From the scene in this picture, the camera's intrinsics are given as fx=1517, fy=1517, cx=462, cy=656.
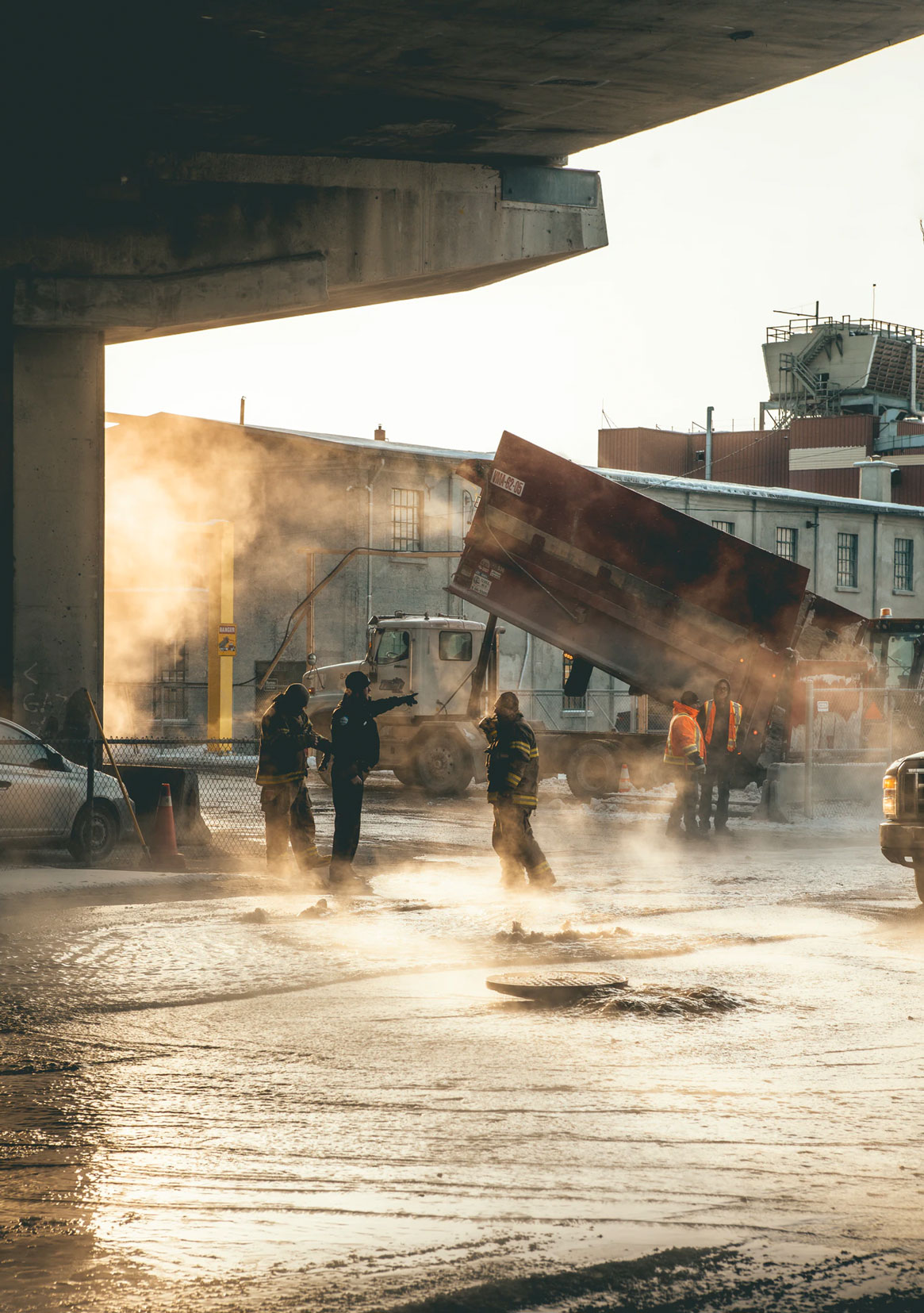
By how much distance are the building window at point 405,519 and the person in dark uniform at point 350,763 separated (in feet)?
77.0

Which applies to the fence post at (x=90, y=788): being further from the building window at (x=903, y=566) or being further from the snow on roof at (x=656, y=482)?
the building window at (x=903, y=566)

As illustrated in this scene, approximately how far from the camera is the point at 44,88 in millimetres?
12312

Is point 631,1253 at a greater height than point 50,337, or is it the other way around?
point 50,337

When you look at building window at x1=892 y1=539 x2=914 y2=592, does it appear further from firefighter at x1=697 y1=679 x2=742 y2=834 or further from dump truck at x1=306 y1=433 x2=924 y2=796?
firefighter at x1=697 y1=679 x2=742 y2=834

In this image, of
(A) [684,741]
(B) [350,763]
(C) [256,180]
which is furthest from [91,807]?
(C) [256,180]

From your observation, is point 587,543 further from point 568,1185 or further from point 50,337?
point 568,1185

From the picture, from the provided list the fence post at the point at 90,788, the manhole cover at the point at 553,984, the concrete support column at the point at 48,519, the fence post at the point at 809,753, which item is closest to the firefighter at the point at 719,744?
the fence post at the point at 809,753

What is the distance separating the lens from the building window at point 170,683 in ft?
116

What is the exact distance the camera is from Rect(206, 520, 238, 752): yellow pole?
32688 millimetres

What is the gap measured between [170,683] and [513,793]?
2451 cm

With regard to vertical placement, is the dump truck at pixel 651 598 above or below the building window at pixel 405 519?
below

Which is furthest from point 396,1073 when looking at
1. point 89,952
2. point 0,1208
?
point 89,952

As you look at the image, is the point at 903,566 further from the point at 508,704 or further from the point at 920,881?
the point at 920,881

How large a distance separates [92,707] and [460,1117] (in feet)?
33.2
